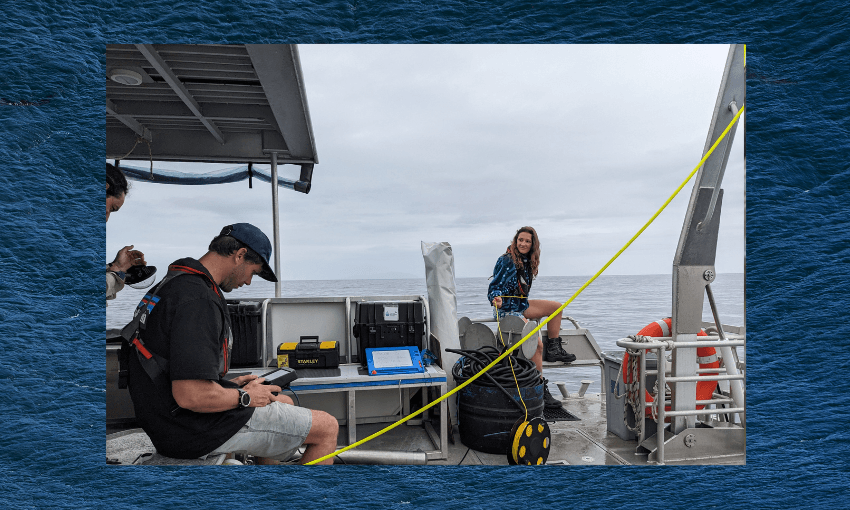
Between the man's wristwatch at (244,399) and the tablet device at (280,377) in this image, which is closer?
the man's wristwatch at (244,399)

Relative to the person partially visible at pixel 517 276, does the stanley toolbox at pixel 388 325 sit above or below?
below

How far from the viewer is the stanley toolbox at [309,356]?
338 cm

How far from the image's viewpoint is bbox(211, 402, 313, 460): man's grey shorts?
6.95 ft

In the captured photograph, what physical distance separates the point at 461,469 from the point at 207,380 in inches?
44.0

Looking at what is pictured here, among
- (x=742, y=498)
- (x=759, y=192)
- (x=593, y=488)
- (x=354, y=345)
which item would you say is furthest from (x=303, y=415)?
(x=759, y=192)

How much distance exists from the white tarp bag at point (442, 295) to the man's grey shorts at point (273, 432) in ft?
5.16

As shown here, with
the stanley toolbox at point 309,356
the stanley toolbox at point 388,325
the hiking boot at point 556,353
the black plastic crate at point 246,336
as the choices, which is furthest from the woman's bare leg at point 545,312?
the black plastic crate at point 246,336

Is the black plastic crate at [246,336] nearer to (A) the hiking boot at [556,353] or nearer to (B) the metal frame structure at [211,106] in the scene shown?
(B) the metal frame structure at [211,106]

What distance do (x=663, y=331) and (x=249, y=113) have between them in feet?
12.7

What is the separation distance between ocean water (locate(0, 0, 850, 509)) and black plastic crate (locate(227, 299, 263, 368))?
1466 mm

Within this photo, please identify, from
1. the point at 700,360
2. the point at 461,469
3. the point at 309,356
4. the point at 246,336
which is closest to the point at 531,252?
the point at 700,360

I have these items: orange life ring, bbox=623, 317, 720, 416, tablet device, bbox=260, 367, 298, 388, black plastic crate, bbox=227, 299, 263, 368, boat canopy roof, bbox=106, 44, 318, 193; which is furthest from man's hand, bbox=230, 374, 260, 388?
orange life ring, bbox=623, 317, 720, 416

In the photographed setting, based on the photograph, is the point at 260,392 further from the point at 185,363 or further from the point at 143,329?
the point at 143,329

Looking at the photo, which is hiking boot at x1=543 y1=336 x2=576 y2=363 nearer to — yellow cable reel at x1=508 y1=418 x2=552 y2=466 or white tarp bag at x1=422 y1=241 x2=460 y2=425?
white tarp bag at x1=422 y1=241 x2=460 y2=425
